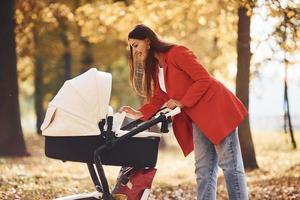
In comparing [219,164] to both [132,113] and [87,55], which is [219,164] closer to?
[132,113]

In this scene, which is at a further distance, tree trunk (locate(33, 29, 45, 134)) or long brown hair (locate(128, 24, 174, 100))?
tree trunk (locate(33, 29, 45, 134))

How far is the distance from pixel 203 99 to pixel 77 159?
117 centimetres

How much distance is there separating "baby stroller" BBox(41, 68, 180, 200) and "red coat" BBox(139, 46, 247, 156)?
0.18m

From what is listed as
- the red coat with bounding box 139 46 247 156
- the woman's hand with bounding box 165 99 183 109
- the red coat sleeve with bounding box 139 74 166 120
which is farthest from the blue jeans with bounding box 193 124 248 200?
the red coat sleeve with bounding box 139 74 166 120

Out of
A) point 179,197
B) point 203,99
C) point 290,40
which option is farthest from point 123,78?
point 203,99

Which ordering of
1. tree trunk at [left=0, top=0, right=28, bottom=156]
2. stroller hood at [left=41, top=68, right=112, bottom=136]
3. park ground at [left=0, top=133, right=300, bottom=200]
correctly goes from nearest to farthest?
1. stroller hood at [left=41, top=68, right=112, bottom=136]
2. park ground at [left=0, top=133, right=300, bottom=200]
3. tree trunk at [left=0, top=0, right=28, bottom=156]

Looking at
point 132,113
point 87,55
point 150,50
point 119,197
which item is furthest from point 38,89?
point 150,50

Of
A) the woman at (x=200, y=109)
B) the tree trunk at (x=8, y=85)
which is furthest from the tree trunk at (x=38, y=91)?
the woman at (x=200, y=109)

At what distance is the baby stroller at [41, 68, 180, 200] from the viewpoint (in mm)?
5363

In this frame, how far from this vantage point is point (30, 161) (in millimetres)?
13062

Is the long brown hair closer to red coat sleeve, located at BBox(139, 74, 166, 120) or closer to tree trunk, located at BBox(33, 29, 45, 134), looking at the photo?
red coat sleeve, located at BBox(139, 74, 166, 120)

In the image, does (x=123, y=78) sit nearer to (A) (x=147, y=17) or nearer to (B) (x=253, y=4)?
(A) (x=147, y=17)

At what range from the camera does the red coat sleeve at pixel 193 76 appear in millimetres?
5410

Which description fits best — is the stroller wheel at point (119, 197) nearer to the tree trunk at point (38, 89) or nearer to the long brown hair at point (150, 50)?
the long brown hair at point (150, 50)
